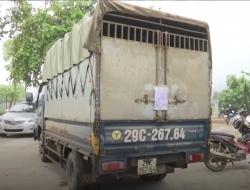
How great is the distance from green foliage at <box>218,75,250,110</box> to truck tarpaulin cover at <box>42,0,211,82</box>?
17365mm

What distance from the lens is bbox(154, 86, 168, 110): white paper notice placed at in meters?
3.92

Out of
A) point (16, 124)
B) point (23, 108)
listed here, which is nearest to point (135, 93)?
point (16, 124)

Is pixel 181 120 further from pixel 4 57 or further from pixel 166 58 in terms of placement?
pixel 4 57

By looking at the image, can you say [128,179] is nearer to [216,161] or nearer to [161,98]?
[216,161]

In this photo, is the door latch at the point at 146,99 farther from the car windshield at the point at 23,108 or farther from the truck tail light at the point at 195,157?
the car windshield at the point at 23,108

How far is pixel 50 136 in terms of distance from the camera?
6047 millimetres

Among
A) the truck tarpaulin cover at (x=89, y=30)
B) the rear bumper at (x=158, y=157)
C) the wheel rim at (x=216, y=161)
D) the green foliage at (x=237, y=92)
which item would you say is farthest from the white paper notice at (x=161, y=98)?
the green foliage at (x=237, y=92)

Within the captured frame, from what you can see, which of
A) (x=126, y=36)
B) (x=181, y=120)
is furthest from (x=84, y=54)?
(x=181, y=120)

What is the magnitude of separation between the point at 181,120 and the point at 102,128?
1.31 m

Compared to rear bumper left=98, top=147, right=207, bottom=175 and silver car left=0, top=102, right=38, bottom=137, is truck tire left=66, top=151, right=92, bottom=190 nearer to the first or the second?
rear bumper left=98, top=147, right=207, bottom=175

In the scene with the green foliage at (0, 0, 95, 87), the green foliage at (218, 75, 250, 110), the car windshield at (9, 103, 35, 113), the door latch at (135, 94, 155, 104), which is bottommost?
the car windshield at (9, 103, 35, 113)

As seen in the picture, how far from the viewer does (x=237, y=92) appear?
822 inches

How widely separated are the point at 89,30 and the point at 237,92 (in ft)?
63.8

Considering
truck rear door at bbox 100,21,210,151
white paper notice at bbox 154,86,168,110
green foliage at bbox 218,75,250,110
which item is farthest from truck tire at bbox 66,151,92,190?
green foliage at bbox 218,75,250,110
